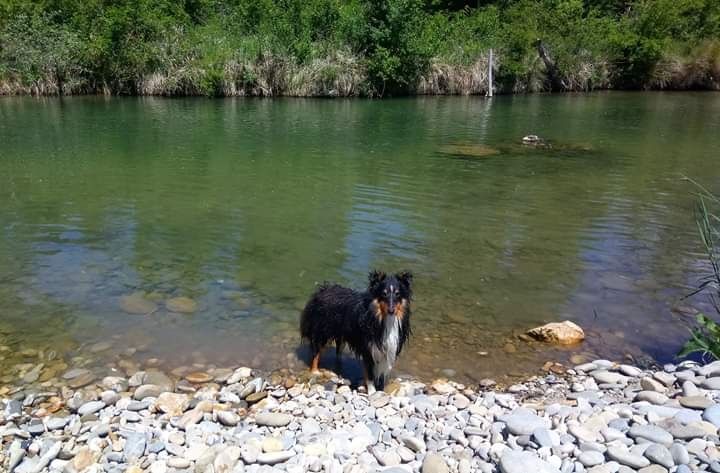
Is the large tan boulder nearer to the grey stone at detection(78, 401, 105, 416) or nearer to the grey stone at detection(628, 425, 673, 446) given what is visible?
the grey stone at detection(628, 425, 673, 446)

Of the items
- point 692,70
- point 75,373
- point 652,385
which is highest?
point 692,70

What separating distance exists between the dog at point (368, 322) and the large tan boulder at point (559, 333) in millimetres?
1989

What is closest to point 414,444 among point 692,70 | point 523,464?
point 523,464

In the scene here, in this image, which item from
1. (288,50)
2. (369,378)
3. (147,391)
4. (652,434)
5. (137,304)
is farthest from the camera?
(288,50)

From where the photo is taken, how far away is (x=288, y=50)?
34844 mm

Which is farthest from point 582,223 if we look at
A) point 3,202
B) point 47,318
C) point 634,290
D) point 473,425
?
point 3,202

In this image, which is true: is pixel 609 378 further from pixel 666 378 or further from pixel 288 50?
pixel 288 50

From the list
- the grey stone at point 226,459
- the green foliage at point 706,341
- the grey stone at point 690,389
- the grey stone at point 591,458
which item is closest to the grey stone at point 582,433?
the grey stone at point 591,458

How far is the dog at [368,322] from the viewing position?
5.25 meters

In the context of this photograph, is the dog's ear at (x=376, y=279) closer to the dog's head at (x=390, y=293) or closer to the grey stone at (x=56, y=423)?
the dog's head at (x=390, y=293)

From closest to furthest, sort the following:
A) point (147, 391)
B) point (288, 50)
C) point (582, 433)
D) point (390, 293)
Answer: point (582, 433)
point (390, 293)
point (147, 391)
point (288, 50)

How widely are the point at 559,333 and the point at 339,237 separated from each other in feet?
14.9

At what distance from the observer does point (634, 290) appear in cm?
816

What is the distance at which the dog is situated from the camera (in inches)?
207
